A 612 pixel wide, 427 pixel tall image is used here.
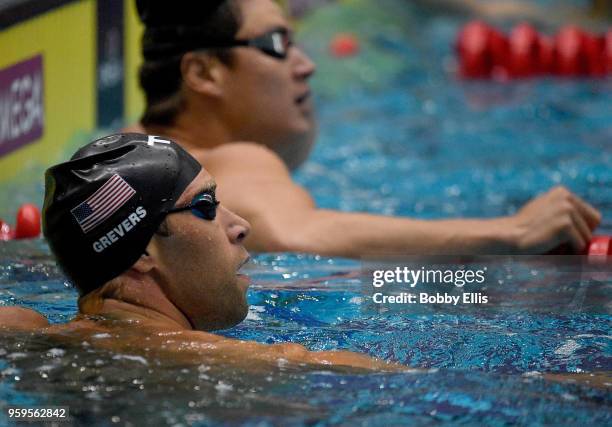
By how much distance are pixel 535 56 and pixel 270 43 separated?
3.80m

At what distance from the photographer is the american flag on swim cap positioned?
2209mm

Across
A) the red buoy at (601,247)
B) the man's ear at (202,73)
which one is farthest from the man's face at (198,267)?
the man's ear at (202,73)

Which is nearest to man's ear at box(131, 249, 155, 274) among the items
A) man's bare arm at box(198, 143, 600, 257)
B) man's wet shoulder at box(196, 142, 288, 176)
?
man's bare arm at box(198, 143, 600, 257)

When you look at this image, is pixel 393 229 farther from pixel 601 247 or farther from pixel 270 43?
pixel 270 43

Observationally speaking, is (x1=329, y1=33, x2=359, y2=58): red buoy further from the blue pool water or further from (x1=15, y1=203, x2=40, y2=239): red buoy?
(x1=15, y1=203, x2=40, y2=239): red buoy

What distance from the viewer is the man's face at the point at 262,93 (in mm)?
3701

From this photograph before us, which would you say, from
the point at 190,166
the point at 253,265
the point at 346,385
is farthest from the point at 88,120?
the point at 346,385

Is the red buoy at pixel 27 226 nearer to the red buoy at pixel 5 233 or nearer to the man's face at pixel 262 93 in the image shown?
the red buoy at pixel 5 233

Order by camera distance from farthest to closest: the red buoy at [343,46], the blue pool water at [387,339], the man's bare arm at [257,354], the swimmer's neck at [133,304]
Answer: the red buoy at [343,46]
the swimmer's neck at [133,304]
the man's bare arm at [257,354]
the blue pool water at [387,339]

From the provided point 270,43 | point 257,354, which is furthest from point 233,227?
point 270,43

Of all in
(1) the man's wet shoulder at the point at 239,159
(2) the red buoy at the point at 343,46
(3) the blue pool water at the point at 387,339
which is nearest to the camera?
(3) the blue pool water at the point at 387,339

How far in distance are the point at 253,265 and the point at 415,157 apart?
243 cm

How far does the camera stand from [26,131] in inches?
183

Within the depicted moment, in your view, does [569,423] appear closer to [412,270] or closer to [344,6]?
[412,270]
